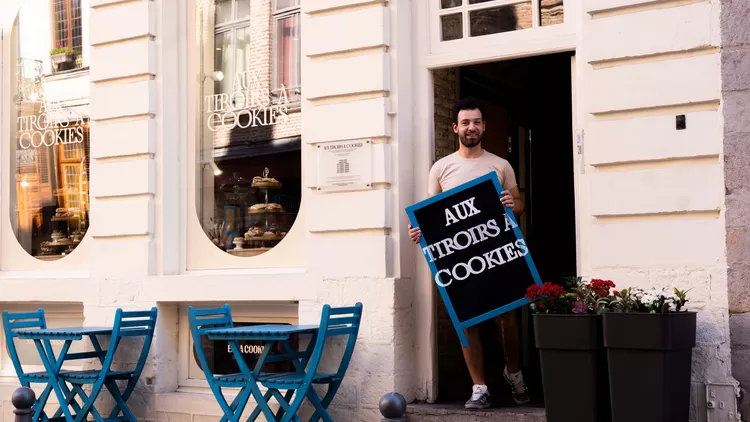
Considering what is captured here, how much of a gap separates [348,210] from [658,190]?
224 centimetres

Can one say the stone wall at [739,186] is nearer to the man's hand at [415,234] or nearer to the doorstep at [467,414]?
the doorstep at [467,414]

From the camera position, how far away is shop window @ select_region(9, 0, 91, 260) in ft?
30.5

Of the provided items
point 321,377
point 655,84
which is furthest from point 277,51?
point 655,84

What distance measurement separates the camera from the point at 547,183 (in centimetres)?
1021

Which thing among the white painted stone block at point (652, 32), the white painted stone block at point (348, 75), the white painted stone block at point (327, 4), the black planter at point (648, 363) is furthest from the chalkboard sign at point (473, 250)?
the white painted stone block at point (327, 4)

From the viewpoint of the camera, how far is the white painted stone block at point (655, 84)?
20.2 feet

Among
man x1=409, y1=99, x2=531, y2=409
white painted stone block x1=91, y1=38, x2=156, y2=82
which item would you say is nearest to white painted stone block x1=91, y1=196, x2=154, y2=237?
white painted stone block x1=91, y1=38, x2=156, y2=82

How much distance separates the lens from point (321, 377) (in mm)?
6984

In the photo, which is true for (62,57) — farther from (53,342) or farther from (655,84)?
(655,84)

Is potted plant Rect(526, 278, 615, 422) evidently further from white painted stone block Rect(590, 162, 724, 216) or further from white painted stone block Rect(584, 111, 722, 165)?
white painted stone block Rect(584, 111, 722, 165)

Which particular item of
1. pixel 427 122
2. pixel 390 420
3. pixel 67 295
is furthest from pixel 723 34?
pixel 67 295

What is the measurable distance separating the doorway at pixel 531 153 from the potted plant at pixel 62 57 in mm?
3632

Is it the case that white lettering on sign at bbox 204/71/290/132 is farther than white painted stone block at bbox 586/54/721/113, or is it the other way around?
white lettering on sign at bbox 204/71/290/132

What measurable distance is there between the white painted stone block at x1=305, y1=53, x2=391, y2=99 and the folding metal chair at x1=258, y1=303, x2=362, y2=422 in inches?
62.4
